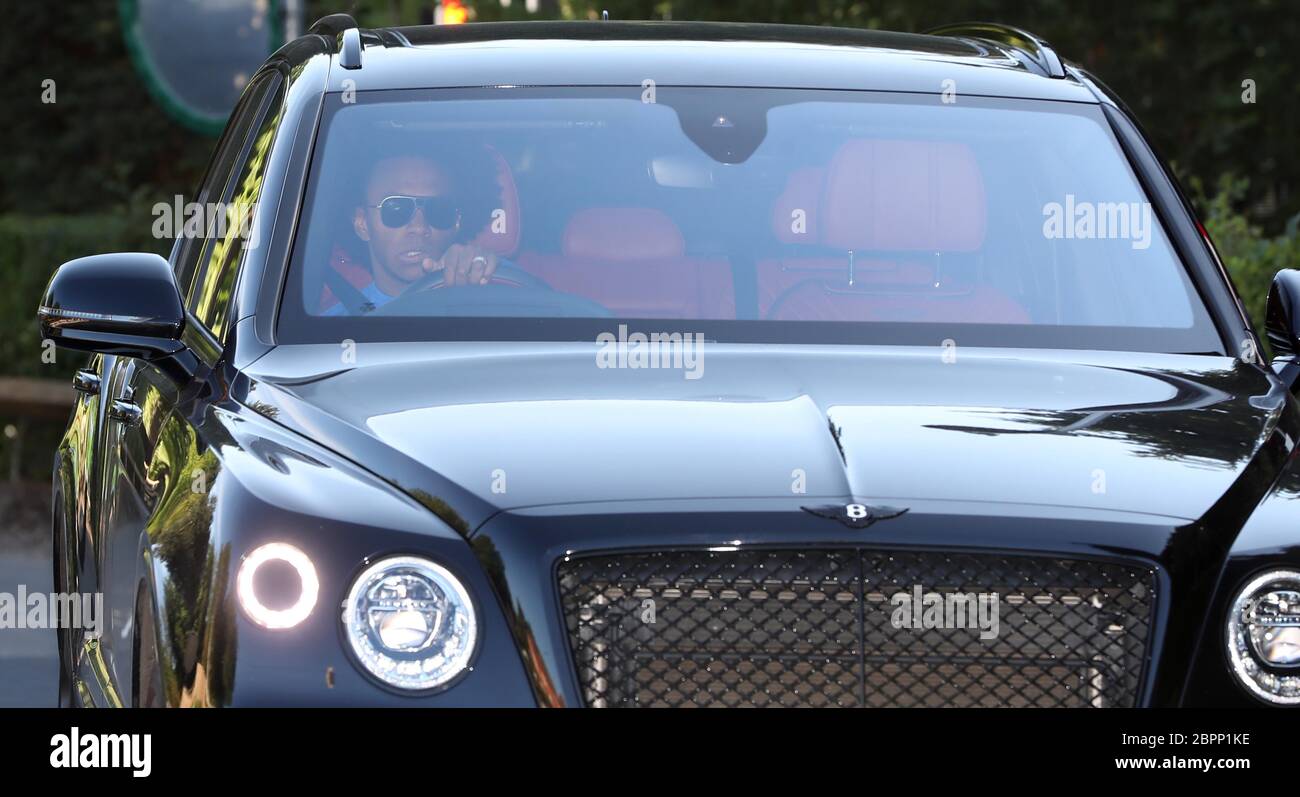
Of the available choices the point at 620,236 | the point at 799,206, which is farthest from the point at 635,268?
the point at 799,206

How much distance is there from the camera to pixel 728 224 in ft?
15.4

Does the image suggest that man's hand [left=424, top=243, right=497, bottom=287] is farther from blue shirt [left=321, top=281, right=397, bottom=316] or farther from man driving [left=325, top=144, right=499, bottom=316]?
blue shirt [left=321, top=281, right=397, bottom=316]

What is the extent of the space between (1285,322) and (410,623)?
213 cm

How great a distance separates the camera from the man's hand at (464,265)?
4.55m

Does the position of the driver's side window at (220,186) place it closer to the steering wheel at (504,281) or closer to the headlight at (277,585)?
the steering wheel at (504,281)

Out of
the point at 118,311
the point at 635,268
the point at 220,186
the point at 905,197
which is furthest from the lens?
the point at 220,186

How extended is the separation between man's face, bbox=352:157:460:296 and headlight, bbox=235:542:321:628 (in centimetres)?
118

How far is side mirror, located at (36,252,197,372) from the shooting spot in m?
4.23

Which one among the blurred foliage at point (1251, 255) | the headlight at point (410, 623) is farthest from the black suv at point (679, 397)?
the blurred foliage at point (1251, 255)

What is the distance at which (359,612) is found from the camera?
330cm

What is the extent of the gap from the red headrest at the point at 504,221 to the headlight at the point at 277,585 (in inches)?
51.7

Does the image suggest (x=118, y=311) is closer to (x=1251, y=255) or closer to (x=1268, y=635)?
(x=1268, y=635)

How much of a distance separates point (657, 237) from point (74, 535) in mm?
1516

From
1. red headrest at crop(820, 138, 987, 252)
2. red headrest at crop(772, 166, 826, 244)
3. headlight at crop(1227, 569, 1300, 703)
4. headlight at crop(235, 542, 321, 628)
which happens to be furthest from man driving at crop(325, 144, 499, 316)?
headlight at crop(1227, 569, 1300, 703)
